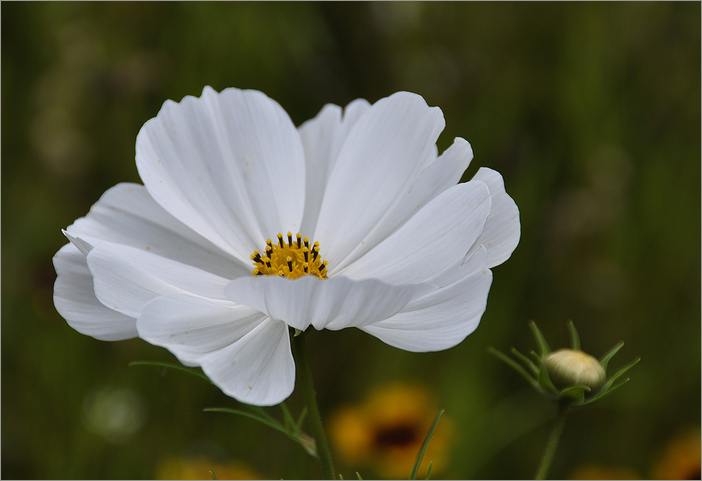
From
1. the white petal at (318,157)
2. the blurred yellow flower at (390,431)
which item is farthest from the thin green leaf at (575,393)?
the blurred yellow flower at (390,431)

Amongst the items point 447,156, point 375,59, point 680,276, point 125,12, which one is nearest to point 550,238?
point 680,276

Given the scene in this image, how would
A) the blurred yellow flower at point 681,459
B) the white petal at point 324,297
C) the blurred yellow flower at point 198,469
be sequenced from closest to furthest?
the white petal at point 324,297 → the blurred yellow flower at point 198,469 → the blurred yellow flower at point 681,459

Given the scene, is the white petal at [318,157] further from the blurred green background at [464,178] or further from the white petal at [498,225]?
the blurred green background at [464,178]

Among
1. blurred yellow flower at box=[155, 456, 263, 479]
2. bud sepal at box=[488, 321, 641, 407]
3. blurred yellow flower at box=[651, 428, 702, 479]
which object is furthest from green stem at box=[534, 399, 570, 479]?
blurred yellow flower at box=[651, 428, 702, 479]

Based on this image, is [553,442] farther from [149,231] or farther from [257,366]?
[149,231]

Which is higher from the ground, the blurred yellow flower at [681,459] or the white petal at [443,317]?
the white petal at [443,317]

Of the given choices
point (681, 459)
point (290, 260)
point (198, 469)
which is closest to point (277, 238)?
point (290, 260)

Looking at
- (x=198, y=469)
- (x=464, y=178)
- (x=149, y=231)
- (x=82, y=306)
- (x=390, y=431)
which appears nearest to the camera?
(x=82, y=306)
